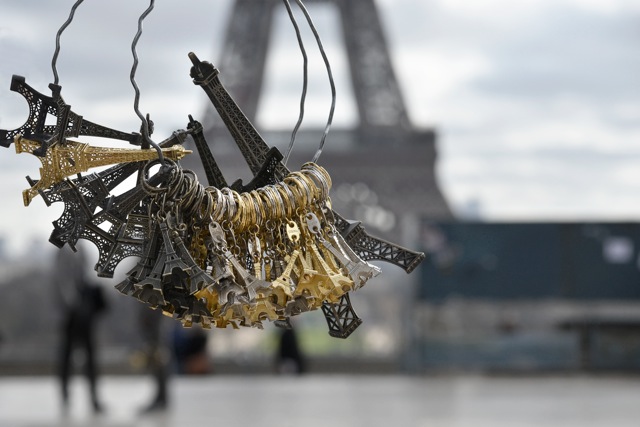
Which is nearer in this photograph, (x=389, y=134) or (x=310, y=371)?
(x=310, y=371)

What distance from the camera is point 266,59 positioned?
32.5 meters

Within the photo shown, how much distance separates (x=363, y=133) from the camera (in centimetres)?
3066

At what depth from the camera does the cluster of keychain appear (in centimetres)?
289

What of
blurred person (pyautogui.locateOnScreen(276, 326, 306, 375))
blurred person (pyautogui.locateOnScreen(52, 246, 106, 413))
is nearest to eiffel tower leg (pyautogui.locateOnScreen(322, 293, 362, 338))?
blurred person (pyautogui.locateOnScreen(52, 246, 106, 413))

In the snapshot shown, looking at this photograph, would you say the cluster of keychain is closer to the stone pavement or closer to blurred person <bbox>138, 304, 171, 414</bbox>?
the stone pavement

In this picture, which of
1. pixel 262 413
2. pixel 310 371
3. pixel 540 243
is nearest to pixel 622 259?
pixel 540 243

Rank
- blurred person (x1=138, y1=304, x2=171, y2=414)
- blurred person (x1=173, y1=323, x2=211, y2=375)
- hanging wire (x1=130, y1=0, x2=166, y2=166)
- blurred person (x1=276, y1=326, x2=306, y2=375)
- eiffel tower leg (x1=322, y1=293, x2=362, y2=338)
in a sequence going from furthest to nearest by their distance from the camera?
blurred person (x1=276, y1=326, x2=306, y2=375), blurred person (x1=173, y1=323, x2=211, y2=375), blurred person (x1=138, y1=304, x2=171, y2=414), eiffel tower leg (x1=322, y1=293, x2=362, y2=338), hanging wire (x1=130, y1=0, x2=166, y2=166)

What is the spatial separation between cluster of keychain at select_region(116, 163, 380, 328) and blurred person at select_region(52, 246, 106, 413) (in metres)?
7.31

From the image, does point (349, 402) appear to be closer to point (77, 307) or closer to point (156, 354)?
point (156, 354)

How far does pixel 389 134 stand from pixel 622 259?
52.0 feet

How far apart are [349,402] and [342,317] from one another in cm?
767

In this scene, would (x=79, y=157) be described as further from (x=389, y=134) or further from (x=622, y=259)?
(x=389, y=134)

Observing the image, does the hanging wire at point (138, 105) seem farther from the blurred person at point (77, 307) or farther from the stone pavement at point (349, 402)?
the blurred person at point (77, 307)

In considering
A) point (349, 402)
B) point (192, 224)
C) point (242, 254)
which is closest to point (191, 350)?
point (349, 402)
